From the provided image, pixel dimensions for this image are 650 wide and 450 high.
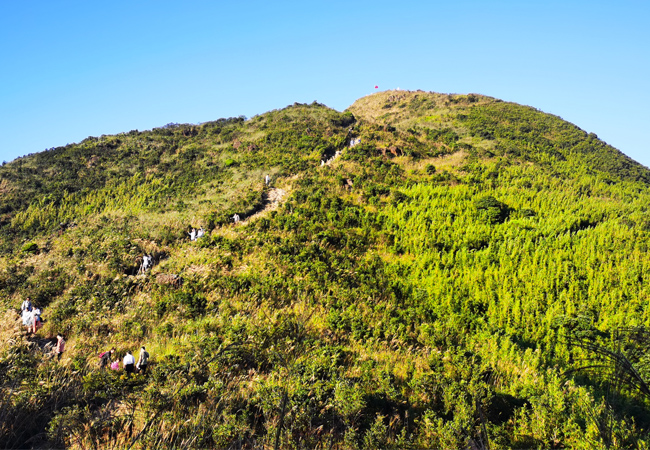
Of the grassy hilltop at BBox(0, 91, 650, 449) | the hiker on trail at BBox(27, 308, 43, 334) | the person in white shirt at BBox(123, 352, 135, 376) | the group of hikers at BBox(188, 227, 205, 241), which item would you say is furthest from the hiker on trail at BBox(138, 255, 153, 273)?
the person in white shirt at BBox(123, 352, 135, 376)

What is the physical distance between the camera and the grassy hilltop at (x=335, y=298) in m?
5.11

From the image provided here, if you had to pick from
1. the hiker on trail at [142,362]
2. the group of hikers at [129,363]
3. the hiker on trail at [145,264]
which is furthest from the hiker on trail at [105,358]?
the hiker on trail at [145,264]

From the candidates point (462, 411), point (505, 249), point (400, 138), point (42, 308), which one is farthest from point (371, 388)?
point (400, 138)

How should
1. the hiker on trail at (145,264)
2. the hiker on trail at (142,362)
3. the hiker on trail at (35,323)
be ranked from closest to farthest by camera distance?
1. the hiker on trail at (142,362)
2. the hiker on trail at (35,323)
3. the hiker on trail at (145,264)

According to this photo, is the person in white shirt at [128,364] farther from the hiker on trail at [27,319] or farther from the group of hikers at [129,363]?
the hiker on trail at [27,319]

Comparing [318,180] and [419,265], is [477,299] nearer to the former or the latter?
[419,265]

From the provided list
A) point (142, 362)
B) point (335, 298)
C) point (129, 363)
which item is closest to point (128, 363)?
point (129, 363)

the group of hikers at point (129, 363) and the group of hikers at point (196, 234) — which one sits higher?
the group of hikers at point (196, 234)

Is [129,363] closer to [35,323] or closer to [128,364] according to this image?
[128,364]

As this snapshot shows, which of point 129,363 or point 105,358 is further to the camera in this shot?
point 105,358

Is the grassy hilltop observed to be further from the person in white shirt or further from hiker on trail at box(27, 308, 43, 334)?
the person in white shirt

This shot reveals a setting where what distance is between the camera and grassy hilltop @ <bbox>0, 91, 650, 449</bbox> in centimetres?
511

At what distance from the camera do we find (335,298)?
37.3ft

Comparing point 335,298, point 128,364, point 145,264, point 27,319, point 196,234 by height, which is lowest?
point 128,364
